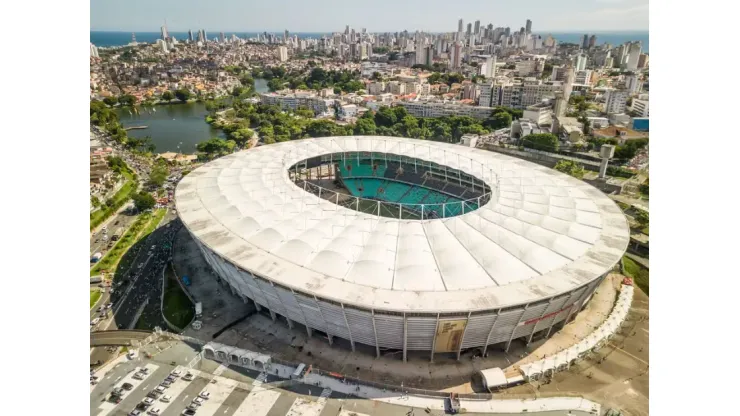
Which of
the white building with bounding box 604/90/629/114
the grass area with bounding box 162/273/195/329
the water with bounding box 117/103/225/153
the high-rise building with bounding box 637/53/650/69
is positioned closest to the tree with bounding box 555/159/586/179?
the white building with bounding box 604/90/629/114

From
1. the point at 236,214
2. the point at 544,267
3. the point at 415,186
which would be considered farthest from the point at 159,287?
the point at 544,267

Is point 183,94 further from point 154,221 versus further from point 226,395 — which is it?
point 226,395

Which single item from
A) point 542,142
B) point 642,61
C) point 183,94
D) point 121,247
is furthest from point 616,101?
point 183,94

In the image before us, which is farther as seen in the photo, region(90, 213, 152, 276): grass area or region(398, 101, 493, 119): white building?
region(398, 101, 493, 119): white building

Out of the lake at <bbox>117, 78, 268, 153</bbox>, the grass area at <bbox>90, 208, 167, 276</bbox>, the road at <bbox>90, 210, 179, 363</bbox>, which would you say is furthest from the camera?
the lake at <bbox>117, 78, 268, 153</bbox>

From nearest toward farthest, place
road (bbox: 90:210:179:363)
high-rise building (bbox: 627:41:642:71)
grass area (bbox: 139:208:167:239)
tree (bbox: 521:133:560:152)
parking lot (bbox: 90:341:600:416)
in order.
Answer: parking lot (bbox: 90:341:600:416) < road (bbox: 90:210:179:363) < grass area (bbox: 139:208:167:239) < tree (bbox: 521:133:560:152) < high-rise building (bbox: 627:41:642:71)

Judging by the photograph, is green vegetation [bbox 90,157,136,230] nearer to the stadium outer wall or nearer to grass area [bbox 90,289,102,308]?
grass area [bbox 90,289,102,308]

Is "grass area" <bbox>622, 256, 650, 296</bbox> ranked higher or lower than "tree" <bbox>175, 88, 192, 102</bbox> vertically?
lower
